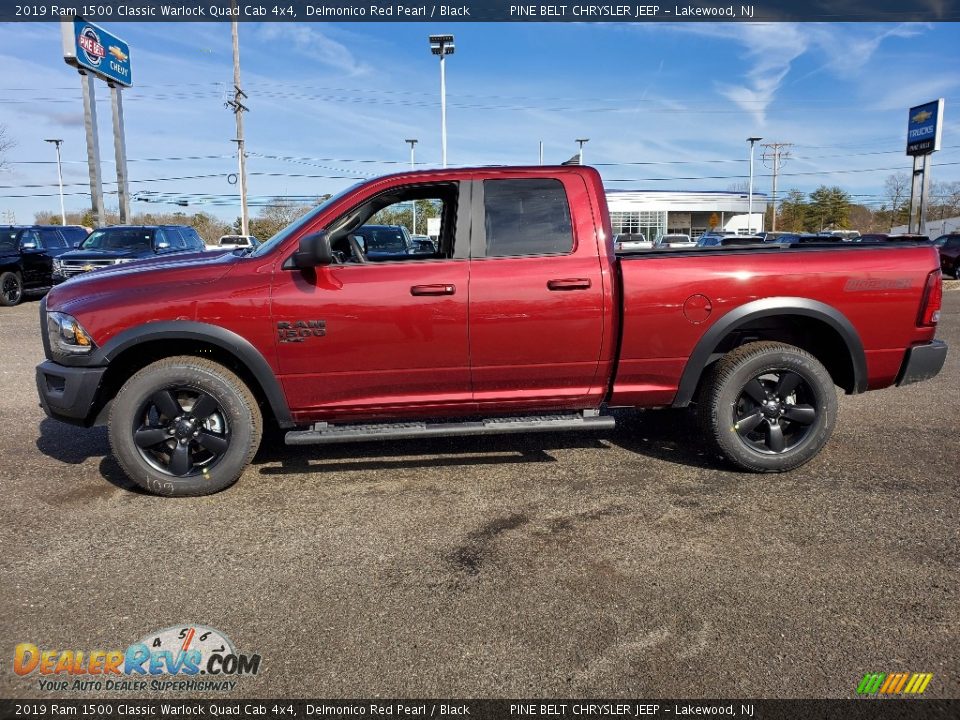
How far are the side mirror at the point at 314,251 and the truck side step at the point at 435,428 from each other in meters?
1.04

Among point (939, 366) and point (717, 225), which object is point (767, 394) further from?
point (717, 225)

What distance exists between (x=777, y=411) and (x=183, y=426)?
12.5 ft

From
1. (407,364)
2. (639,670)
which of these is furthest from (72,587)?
(639,670)

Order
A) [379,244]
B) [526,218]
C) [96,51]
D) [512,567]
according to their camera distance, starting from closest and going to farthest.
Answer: [512,567], [526,218], [379,244], [96,51]

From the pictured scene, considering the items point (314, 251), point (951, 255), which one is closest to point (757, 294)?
point (314, 251)

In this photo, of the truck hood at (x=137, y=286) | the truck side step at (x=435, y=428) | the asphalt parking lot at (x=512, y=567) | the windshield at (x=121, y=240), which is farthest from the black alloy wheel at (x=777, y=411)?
the windshield at (x=121, y=240)

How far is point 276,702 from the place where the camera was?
2.26m

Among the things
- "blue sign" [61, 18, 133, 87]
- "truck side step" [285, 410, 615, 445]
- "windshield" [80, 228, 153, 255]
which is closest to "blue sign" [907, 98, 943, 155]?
"windshield" [80, 228, 153, 255]

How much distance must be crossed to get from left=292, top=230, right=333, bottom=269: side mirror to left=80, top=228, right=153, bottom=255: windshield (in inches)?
490

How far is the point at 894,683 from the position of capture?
230 centimetres

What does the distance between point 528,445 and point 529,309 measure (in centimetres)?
136

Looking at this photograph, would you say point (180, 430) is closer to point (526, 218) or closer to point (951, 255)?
point (526, 218)

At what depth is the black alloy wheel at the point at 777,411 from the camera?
4.28 m

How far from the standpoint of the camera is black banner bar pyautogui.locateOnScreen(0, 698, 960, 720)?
2.17 meters
